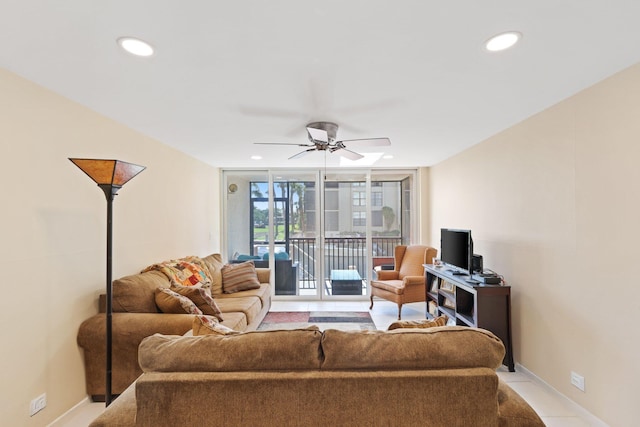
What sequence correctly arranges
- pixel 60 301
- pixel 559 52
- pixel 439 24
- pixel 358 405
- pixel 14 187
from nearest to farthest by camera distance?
pixel 358 405 → pixel 439 24 → pixel 559 52 → pixel 14 187 → pixel 60 301

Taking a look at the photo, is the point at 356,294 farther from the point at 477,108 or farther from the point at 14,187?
the point at 14,187

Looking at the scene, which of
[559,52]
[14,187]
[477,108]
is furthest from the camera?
[477,108]

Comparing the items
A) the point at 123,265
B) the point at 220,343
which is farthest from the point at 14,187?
the point at 220,343

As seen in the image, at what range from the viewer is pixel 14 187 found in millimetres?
1944

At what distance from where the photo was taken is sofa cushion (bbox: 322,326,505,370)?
1360mm

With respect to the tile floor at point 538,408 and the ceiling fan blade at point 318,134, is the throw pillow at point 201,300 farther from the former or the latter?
the ceiling fan blade at point 318,134

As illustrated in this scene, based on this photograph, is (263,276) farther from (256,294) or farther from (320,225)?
(320,225)

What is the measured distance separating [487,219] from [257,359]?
3.20 m

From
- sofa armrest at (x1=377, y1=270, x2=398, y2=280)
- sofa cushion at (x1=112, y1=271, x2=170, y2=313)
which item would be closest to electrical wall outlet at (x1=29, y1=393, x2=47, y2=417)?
sofa cushion at (x1=112, y1=271, x2=170, y2=313)

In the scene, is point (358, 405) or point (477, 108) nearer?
point (358, 405)

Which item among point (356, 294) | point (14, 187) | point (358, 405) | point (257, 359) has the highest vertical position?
point (14, 187)

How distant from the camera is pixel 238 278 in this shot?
431 centimetres

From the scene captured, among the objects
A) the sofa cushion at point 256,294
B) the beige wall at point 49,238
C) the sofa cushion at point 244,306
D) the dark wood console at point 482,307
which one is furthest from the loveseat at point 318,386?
the sofa cushion at point 256,294

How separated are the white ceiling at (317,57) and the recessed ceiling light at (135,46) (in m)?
0.04
